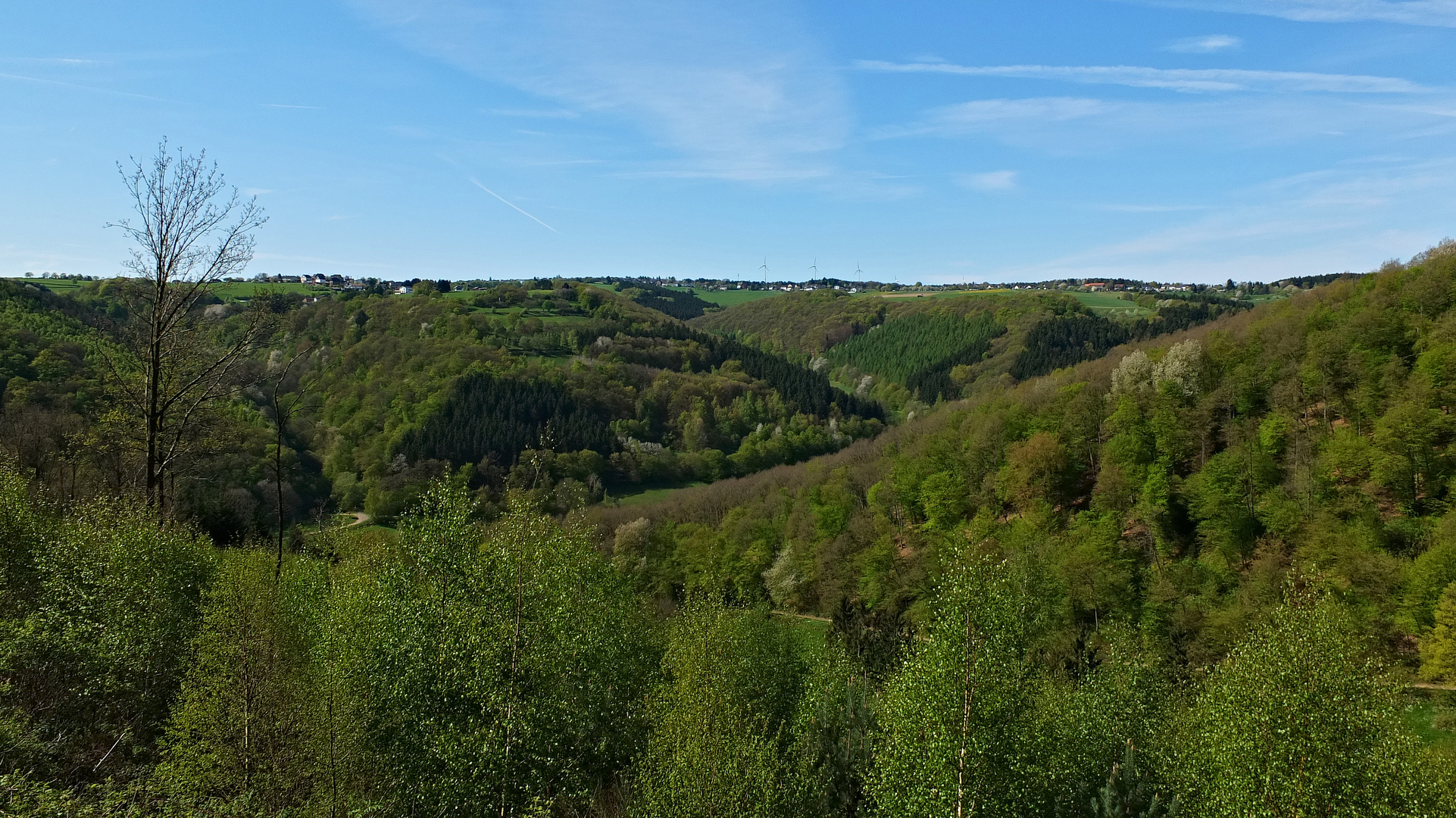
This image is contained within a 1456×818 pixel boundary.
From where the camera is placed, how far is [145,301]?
22.7m

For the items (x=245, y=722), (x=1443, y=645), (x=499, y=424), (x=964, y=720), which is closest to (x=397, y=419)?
(x=499, y=424)

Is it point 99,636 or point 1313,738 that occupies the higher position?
point 99,636

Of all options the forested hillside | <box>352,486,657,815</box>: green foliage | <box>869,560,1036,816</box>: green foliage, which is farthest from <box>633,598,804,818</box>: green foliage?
the forested hillside

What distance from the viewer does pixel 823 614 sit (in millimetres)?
88875

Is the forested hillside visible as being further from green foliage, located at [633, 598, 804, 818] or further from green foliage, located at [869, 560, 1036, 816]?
green foliage, located at [869, 560, 1036, 816]

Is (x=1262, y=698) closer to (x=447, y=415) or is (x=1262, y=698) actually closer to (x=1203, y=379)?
(x=1203, y=379)

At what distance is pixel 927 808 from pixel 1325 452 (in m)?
70.3

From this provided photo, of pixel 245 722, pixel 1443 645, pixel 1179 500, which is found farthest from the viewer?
pixel 1179 500

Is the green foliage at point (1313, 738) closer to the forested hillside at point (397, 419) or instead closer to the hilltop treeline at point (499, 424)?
the forested hillside at point (397, 419)

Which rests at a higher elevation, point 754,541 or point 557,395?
point 557,395

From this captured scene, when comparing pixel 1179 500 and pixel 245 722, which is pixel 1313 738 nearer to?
pixel 245 722

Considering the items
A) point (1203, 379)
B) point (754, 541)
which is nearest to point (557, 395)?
point (754, 541)

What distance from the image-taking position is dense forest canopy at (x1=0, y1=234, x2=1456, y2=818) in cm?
2139

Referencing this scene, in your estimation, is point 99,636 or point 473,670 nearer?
point 473,670
